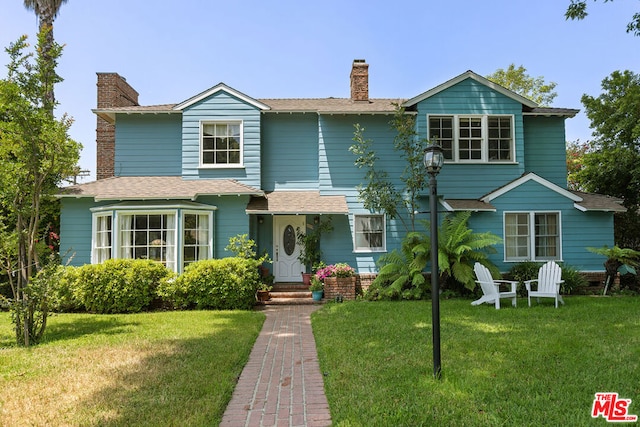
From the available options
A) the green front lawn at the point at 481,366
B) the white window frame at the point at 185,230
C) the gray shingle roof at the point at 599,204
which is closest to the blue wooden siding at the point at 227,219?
the white window frame at the point at 185,230

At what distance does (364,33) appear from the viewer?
14492mm

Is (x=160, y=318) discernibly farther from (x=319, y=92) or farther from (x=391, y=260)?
(x=319, y=92)

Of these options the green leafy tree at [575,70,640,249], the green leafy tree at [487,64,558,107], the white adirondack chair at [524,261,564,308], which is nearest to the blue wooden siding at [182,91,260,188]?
the white adirondack chair at [524,261,564,308]

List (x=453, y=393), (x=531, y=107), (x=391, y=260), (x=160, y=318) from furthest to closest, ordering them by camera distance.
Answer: (x=531, y=107) → (x=391, y=260) → (x=160, y=318) → (x=453, y=393)

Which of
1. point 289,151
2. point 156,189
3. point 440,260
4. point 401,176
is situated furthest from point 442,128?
point 156,189

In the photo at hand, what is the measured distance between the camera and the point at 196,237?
1250cm

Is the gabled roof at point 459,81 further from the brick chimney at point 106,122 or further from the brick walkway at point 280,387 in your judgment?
the brick chimney at point 106,122

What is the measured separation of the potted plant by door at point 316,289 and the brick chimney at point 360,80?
23.7ft

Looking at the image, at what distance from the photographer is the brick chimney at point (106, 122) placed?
14.6 metres

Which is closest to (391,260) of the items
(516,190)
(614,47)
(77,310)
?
(516,190)

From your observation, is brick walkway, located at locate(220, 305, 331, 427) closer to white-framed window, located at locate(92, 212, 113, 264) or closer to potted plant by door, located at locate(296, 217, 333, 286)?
potted plant by door, located at locate(296, 217, 333, 286)

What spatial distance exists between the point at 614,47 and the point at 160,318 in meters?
16.9

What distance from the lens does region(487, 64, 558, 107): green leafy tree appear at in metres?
29.9

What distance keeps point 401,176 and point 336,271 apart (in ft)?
13.0
